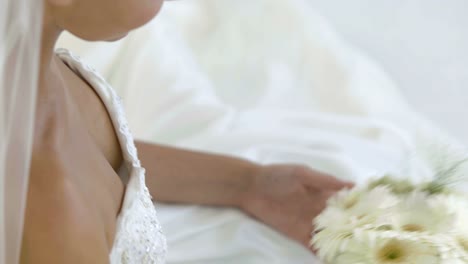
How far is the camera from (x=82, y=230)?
2.46 feet

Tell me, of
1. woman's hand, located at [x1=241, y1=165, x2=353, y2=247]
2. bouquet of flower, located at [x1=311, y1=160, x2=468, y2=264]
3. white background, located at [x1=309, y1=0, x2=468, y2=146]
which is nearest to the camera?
bouquet of flower, located at [x1=311, y1=160, x2=468, y2=264]

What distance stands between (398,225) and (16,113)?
40 centimetres

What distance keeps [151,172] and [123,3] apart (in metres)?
0.56

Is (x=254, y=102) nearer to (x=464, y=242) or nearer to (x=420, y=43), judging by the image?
(x=420, y=43)

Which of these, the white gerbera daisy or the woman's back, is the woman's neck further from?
the white gerbera daisy

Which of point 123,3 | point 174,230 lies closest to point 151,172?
point 174,230

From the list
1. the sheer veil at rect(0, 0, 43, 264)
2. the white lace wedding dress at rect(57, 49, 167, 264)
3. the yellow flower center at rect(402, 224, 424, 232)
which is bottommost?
the white lace wedding dress at rect(57, 49, 167, 264)

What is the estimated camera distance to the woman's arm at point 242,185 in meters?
1.24

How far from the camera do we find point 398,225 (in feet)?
2.62

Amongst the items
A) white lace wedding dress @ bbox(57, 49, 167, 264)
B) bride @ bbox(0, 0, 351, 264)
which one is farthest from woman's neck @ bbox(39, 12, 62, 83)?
white lace wedding dress @ bbox(57, 49, 167, 264)

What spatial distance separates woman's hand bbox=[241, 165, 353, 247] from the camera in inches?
48.3

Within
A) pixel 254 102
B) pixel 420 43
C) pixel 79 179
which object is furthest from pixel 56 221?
pixel 420 43

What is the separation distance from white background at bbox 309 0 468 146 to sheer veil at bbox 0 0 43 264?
1220 mm

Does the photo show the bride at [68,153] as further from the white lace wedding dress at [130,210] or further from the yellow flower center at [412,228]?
the yellow flower center at [412,228]
